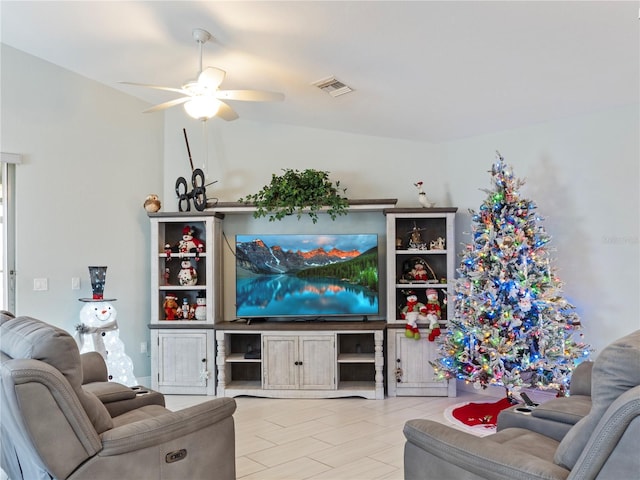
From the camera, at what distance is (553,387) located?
13.3 ft

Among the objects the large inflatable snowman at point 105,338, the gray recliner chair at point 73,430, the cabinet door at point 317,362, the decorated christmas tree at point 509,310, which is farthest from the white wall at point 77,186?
the decorated christmas tree at point 509,310

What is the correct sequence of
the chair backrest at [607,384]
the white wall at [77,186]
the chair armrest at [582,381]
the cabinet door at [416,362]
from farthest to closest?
the cabinet door at [416,362] < the white wall at [77,186] < the chair armrest at [582,381] < the chair backrest at [607,384]

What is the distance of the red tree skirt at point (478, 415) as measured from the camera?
4168 mm

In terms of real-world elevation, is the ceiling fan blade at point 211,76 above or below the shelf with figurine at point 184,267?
above

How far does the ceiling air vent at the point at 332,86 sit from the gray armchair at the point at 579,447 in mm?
2830

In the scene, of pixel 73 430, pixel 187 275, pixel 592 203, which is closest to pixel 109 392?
pixel 73 430

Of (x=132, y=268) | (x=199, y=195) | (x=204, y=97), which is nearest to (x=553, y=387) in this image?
(x=204, y=97)

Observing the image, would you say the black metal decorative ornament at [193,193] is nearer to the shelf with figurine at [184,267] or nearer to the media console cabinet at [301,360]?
the shelf with figurine at [184,267]

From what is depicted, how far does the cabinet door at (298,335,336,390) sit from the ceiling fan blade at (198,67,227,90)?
2.55 metres

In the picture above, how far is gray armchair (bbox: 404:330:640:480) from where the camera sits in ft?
5.21

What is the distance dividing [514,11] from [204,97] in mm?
2031

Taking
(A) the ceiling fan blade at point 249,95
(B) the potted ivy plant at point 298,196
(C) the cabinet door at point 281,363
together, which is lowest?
(C) the cabinet door at point 281,363

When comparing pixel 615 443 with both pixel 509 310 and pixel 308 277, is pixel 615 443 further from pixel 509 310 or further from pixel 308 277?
pixel 308 277

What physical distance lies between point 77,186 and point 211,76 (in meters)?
2.44
